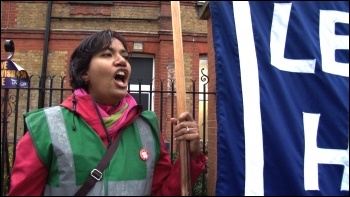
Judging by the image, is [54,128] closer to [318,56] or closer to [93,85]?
[93,85]

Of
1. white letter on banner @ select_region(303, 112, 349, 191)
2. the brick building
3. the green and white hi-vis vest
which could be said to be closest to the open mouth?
the green and white hi-vis vest

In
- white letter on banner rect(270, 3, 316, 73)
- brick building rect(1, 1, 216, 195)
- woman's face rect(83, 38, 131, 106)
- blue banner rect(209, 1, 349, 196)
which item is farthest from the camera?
brick building rect(1, 1, 216, 195)

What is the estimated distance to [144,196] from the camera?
5.96 ft

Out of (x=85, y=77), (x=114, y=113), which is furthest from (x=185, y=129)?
(x=85, y=77)

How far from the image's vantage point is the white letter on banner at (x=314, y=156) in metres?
2.27

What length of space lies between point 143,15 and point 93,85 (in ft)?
23.1

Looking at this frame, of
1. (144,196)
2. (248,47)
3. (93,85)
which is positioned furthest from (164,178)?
(248,47)

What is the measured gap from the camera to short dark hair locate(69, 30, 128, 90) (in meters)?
1.96

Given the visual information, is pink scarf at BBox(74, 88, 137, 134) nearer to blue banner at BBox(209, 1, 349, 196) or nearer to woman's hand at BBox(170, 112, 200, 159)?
woman's hand at BBox(170, 112, 200, 159)

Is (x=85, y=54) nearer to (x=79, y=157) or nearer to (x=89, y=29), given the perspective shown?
(x=79, y=157)

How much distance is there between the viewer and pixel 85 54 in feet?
6.47

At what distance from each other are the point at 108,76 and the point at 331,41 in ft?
5.31

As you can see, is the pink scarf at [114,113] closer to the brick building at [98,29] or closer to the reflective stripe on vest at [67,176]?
the reflective stripe on vest at [67,176]

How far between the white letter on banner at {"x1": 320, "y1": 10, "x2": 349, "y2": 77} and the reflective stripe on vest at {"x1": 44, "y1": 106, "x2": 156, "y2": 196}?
1460 millimetres
